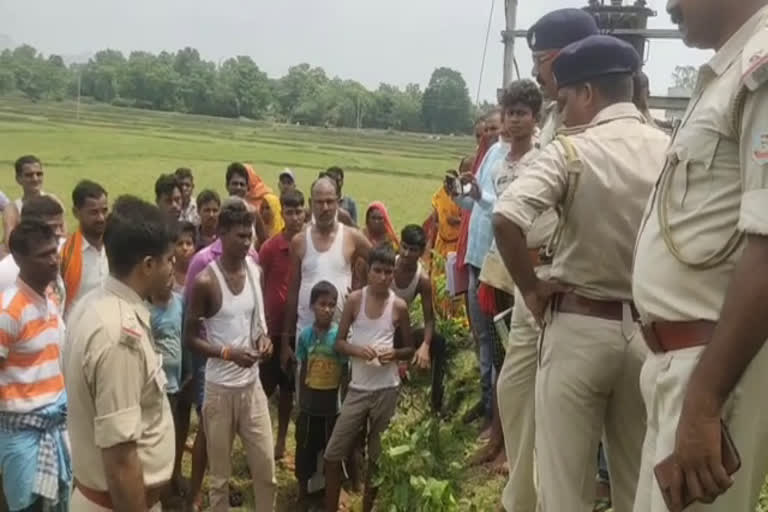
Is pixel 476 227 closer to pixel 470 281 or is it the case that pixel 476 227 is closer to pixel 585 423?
pixel 470 281

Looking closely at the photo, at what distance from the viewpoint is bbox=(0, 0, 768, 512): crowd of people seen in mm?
1693

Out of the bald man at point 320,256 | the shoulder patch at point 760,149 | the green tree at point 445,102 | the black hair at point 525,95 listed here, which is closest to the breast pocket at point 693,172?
the shoulder patch at point 760,149

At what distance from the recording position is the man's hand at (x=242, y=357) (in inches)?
174

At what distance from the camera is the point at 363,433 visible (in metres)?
5.01

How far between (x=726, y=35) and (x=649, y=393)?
0.78 metres

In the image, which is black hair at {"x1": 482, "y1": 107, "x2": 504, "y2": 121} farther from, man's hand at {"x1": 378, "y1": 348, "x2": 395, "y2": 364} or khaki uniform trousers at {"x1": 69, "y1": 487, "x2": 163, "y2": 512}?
khaki uniform trousers at {"x1": 69, "y1": 487, "x2": 163, "y2": 512}

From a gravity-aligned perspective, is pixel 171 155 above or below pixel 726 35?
below

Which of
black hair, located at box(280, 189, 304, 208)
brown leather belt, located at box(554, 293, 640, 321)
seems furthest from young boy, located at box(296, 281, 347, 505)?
brown leather belt, located at box(554, 293, 640, 321)

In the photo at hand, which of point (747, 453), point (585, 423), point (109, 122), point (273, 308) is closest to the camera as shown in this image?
point (747, 453)

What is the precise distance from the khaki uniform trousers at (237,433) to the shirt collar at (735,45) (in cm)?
329

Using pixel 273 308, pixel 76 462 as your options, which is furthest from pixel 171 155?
pixel 76 462

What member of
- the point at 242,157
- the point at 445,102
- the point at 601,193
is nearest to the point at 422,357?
the point at 601,193

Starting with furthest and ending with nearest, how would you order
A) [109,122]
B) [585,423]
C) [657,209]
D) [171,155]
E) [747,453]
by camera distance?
1. [109,122]
2. [171,155]
3. [585,423]
4. [657,209]
5. [747,453]

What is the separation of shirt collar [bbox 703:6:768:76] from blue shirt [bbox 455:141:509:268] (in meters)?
2.69
